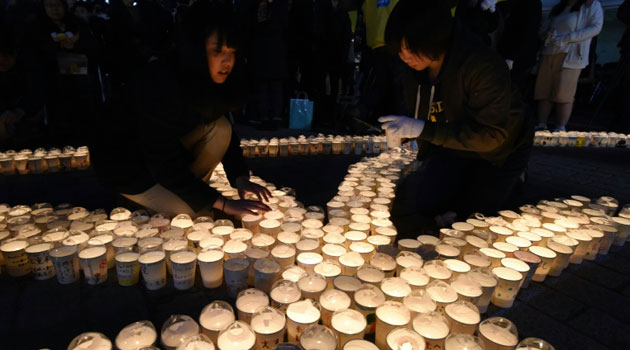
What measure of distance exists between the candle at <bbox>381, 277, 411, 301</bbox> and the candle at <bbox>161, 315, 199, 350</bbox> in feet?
2.43

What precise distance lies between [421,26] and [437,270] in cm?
130

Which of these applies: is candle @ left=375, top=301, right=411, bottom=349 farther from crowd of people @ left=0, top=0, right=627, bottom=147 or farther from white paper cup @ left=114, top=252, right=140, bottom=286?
crowd of people @ left=0, top=0, right=627, bottom=147

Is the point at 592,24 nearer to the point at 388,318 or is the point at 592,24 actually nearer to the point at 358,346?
the point at 388,318

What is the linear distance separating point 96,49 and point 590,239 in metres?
5.87

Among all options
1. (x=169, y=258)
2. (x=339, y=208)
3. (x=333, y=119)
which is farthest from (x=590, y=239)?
(x=333, y=119)

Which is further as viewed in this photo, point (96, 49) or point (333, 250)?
point (96, 49)

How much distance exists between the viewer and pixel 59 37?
465 cm

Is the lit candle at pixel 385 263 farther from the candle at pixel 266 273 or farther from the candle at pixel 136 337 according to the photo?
the candle at pixel 136 337

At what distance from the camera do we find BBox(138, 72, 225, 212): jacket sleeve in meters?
1.96

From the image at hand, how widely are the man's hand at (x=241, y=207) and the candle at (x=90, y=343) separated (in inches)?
41.8

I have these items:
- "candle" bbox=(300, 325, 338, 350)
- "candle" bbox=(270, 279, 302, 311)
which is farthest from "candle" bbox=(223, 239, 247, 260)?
"candle" bbox=(300, 325, 338, 350)

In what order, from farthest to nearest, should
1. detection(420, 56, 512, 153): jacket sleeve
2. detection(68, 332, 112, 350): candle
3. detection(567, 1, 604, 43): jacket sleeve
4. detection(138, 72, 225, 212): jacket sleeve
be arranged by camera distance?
detection(567, 1, 604, 43): jacket sleeve < detection(420, 56, 512, 153): jacket sleeve < detection(138, 72, 225, 212): jacket sleeve < detection(68, 332, 112, 350): candle

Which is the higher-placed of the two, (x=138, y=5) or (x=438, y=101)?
(x=138, y=5)

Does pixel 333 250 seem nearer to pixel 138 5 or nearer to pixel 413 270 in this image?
pixel 413 270
